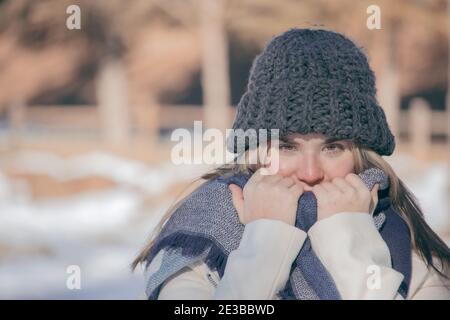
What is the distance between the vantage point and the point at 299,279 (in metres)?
1.51

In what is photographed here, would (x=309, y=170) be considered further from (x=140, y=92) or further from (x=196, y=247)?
(x=140, y=92)

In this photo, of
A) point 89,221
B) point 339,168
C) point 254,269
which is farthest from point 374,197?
point 89,221

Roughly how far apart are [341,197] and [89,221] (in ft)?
18.0

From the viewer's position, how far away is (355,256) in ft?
4.73

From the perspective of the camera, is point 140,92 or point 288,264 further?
point 140,92

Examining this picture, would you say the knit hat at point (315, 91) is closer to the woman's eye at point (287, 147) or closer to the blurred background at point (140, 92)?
the woman's eye at point (287, 147)

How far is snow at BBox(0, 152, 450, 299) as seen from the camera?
463cm

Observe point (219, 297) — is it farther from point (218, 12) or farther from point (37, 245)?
point (218, 12)

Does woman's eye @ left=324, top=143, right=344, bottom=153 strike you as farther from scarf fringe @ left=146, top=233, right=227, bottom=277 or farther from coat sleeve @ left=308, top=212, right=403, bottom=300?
scarf fringe @ left=146, top=233, right=227, bottom=277

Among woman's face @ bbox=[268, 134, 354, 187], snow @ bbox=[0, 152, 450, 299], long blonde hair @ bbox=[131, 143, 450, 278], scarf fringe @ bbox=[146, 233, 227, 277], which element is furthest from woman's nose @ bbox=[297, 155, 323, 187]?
snow @ bbox=[0, 152, 450, 299]

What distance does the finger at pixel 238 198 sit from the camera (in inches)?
60.1

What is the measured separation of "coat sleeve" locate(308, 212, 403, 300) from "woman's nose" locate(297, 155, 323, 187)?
90 mm

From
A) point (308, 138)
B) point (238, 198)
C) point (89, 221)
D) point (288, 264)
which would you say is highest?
point (308, 138)

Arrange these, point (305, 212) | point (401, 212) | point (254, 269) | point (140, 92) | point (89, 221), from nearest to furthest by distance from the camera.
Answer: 1. point (254, 269)
2. point (305, 212)
3. point (401, 212)
4. point (89, 221)
5. point (140, 92)
